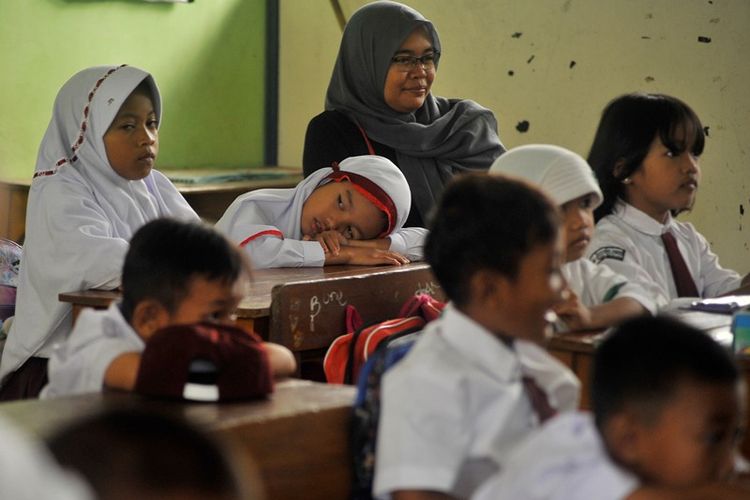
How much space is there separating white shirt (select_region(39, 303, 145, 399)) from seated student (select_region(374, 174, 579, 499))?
475 mm

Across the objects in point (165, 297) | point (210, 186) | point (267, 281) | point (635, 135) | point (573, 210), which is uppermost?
point (635, 135)

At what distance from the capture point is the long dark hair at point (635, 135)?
3.41 meters

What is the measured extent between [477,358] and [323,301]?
1.35 m

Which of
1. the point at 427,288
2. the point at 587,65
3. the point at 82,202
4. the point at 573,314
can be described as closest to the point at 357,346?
the point at 573,314

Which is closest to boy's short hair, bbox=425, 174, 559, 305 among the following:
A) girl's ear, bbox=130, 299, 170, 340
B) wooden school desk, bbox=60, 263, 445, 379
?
girl's ear, bbox=130, 299, 170, 340

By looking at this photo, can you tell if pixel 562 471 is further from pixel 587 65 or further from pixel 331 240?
pixel 587 65

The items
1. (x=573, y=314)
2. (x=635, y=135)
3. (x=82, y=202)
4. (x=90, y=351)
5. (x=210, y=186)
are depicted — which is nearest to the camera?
(x=90, y=351)

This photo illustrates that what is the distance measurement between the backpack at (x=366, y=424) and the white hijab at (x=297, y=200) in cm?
184

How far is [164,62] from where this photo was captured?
602 centimetres

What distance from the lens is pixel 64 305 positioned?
10.7 ft

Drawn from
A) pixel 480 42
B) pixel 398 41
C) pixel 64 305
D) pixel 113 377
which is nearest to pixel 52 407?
pixel 113 377

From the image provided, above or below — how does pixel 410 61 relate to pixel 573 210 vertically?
above

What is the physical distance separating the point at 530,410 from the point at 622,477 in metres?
0.27

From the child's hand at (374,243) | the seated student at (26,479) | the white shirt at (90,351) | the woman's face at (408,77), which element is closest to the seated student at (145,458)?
the seated student at (26,479)
